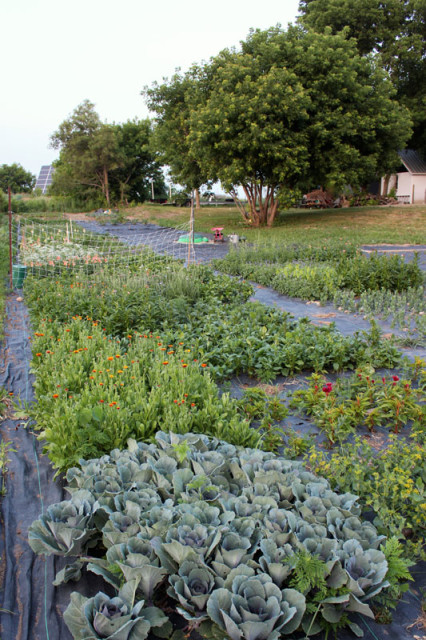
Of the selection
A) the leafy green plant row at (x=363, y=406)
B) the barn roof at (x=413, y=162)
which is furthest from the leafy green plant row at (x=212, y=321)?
the barn roof at (x=413, y=162)

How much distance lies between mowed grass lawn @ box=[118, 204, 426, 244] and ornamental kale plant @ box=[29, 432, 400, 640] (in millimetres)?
11512

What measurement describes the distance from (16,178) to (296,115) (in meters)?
38.7

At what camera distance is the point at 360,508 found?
228 cm

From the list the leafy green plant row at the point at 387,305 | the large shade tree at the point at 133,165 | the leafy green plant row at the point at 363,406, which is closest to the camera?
the leafy green plant row at the point at 363,406

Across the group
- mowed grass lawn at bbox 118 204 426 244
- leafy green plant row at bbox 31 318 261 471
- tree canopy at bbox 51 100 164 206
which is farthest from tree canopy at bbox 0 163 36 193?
leafy green plant row at bbox 31 318 261 471

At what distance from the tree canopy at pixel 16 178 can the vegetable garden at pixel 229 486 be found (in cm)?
4621

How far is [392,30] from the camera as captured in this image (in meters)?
22.2

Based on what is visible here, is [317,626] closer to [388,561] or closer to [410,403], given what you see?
[388,561]

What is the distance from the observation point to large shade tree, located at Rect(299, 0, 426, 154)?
21016 mm

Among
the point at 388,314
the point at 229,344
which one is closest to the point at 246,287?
the point at 388,314

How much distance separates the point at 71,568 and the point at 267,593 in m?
0.84

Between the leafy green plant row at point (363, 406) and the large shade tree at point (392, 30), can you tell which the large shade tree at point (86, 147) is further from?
the leafy green plant row at point (363, 406)

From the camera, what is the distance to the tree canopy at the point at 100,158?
97.2 feet

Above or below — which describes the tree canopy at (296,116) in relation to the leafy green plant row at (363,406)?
above
